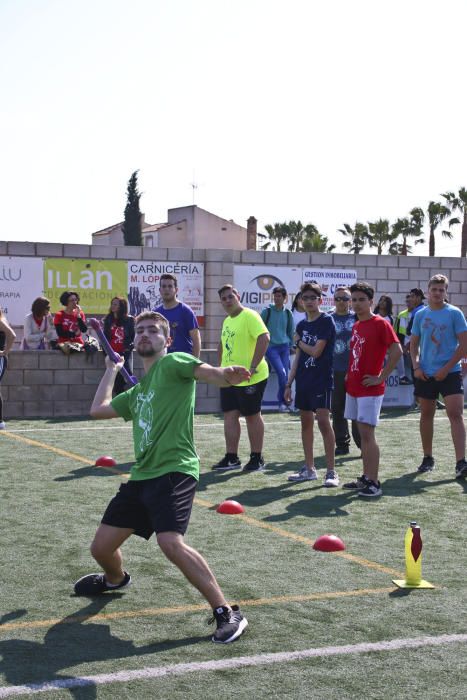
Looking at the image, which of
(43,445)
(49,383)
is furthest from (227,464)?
(49,383)

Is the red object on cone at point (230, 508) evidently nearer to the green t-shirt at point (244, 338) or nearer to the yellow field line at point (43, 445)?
the green t-shirt at point (244, 338)

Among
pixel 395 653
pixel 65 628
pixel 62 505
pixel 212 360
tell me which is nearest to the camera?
pixel 395 653

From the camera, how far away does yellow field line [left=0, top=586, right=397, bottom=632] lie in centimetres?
516

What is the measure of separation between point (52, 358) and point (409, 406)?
6604mm

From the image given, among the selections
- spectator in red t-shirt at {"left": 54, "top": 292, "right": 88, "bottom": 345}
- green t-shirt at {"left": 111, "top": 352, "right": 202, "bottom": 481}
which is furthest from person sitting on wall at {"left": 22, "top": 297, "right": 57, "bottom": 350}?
green t-shirt at {"left": 111, "top": 352, "right": 202, "bottom": 481}

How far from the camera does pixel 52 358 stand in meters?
16.2

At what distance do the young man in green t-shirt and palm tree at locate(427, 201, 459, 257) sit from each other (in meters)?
62.7

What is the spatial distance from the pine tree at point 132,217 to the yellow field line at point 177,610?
54.5m

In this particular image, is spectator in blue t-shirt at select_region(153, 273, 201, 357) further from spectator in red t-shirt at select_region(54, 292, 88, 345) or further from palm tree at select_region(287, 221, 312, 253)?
palm tree at select_region(287, 221, 312, 253)

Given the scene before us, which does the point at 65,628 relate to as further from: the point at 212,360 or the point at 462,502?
the point at 212,360

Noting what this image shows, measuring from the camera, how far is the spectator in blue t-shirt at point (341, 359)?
37.8 feet

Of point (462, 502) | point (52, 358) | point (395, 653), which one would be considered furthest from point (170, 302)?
point (395, 653)

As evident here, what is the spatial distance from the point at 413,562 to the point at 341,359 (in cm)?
606

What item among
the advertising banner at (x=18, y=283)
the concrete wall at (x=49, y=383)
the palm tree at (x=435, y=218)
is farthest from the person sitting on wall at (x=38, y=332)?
the palm tree at (x=435, y=218)
